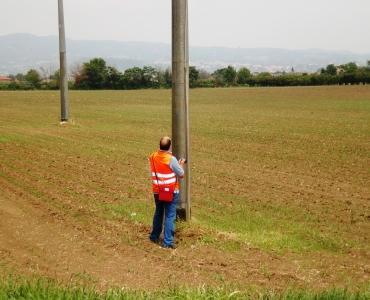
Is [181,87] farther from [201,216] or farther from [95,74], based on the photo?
[95,74]

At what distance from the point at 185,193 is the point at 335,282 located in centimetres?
342

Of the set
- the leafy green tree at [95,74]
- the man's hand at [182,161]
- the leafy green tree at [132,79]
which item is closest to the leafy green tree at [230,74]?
the leafy green tree at [132,79]

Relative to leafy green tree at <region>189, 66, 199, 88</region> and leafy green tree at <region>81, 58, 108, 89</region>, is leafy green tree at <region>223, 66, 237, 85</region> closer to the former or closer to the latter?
leafy green tree at <region>189, 66, 199, 88</region>

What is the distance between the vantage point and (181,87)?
996 cm

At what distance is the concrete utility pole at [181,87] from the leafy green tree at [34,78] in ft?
330

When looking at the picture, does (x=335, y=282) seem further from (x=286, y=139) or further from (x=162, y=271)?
(x=286, y=139)

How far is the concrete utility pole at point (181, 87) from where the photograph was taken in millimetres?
9859

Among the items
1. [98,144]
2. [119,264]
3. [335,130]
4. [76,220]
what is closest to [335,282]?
[119,264]

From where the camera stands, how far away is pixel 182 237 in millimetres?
9539

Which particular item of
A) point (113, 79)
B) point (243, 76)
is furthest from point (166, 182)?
point (243, 76)

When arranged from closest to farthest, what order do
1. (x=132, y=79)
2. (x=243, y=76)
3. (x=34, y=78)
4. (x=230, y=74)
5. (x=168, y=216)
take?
(x=168, y=216), (x=132, y=79), (x=34, y=78), (x=243, y=76), (x=230, y=74)

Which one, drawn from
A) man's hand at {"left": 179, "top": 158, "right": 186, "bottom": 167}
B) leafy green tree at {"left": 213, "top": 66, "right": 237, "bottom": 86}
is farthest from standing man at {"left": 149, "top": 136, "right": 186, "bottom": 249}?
leafy green tree at {"left": 213, "top": 66, "right": 237, "bottom": 86}

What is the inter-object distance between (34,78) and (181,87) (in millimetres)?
110025

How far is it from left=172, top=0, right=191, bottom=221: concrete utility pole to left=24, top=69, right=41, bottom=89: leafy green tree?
330 feet
